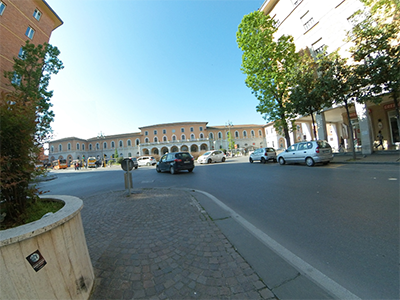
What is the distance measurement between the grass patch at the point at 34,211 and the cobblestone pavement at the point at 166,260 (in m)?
0.88

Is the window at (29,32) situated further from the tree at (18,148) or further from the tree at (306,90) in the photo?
the tree at (306,90)

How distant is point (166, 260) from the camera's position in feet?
7.48

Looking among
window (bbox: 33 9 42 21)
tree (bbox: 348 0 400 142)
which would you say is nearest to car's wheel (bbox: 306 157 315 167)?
tree (bbox: 348 0 400 142)

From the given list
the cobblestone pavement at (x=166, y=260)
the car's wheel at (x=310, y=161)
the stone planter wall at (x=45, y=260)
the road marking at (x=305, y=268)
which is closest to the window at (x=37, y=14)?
the cobblestone pavement at (x=166, y=260)

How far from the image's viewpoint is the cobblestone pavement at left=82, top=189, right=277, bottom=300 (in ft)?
5.81

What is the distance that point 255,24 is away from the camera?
1677 cm

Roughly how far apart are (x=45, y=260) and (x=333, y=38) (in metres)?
21.8

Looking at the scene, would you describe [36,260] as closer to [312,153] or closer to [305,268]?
[305,268]

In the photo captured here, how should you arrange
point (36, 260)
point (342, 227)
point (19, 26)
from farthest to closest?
point (19, 26) → point (342, 227) → point (36, 260)

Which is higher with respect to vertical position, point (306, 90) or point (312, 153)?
→ point (306, 90)

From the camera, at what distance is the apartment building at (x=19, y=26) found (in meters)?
17.6

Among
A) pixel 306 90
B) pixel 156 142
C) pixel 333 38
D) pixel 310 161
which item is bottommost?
pixel 310 161

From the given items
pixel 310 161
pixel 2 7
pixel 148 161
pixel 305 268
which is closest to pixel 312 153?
pixel 310 161

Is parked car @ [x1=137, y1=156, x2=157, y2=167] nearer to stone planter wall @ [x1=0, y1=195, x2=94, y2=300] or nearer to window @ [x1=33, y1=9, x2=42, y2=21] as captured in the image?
window @ [x1=33, y1=9, x2=42, y2=21]
